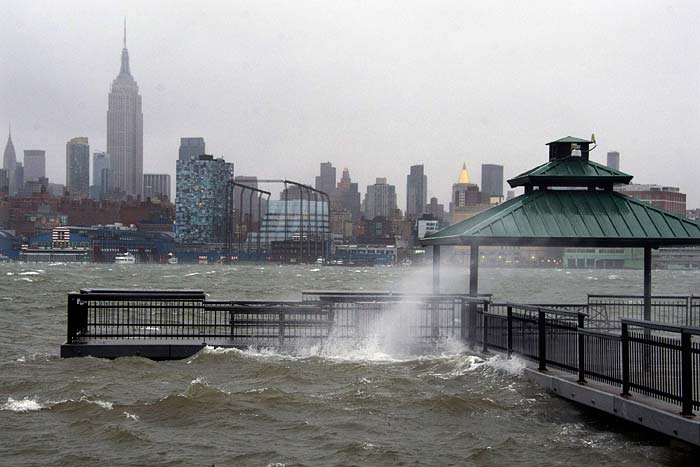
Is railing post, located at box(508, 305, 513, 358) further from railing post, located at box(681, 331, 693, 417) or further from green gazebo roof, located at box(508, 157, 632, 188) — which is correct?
railing post, located at box(681, 331, 693, 417)

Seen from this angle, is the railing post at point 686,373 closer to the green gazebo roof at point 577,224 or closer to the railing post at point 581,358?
the railing post at point 581,358

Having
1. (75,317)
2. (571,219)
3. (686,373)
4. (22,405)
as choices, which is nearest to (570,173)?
(571,219)

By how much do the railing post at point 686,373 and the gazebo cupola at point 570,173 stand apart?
10.9 m

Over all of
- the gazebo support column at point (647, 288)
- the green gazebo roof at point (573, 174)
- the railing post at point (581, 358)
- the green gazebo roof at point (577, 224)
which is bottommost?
the railing post at point (581, 358)

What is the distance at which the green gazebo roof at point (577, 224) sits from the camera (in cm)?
2061

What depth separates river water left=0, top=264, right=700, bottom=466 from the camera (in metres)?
13.2

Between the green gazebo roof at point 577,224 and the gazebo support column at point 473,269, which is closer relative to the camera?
the green gazebo roof at point 577,224

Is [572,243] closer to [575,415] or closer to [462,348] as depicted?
[462,348]

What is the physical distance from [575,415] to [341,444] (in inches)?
167

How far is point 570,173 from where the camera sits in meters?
22.5

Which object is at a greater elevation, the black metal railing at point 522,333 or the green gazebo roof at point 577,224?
the green gazebo roof at point 577,224

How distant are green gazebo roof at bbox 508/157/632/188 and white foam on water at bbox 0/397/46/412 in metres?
13.1

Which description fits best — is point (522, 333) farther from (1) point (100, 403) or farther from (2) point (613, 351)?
(1) point (100, 403)

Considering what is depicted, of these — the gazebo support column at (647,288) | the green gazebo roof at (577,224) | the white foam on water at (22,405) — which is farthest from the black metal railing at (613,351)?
the white foam on water at (22,405)
